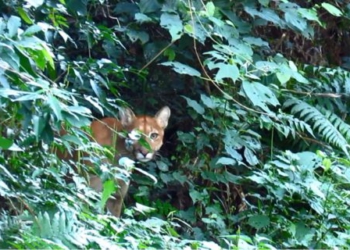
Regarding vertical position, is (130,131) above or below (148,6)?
below

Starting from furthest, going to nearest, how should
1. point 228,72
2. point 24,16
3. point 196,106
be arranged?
point 196,106 → point 228,72 → point 24,16

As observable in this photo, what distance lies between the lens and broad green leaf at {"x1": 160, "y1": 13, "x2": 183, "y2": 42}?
272 inches

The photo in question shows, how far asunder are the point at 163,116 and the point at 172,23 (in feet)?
5.02

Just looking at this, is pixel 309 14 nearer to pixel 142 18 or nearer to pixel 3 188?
→ pixel 142 18

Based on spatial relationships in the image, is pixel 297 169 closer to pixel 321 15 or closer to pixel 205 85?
pixel 205 85

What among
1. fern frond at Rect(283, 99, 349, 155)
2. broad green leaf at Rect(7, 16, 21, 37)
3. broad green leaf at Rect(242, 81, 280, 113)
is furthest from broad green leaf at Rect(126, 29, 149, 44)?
broad green leaf at Rect(7, 16, 21, 37)

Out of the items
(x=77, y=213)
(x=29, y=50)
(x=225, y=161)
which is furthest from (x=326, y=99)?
(x=29, y=50)

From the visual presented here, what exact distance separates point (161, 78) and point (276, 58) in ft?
4.15

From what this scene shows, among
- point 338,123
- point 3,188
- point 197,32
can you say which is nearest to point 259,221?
point 197,32

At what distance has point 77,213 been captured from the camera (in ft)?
15.9

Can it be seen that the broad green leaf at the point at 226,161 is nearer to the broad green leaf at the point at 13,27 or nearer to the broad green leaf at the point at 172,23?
the broad green leaf at the point at 172,23

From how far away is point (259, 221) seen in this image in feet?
22.4

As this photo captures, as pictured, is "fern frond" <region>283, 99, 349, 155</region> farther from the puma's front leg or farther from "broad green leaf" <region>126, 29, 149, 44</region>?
the puma's front leg

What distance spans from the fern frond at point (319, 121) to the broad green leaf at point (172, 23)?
148 cm
